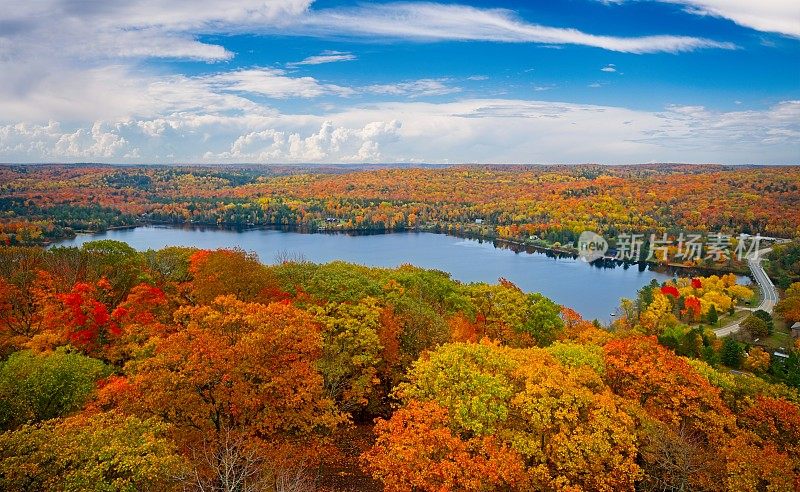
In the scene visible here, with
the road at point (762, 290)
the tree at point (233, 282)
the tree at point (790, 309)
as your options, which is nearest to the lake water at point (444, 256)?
the road at point (762, 290)

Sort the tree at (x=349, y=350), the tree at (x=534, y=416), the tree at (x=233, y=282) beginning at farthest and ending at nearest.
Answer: the tree at (x=233, y=282) → the tree at (x=349, y=350) → the tree at (x=534, y=416)

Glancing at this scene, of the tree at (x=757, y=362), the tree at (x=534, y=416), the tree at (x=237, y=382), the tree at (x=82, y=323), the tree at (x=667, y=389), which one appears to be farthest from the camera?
the tree at (x=757, y=362)

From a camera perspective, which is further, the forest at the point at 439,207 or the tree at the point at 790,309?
the forest at the point at 439,207

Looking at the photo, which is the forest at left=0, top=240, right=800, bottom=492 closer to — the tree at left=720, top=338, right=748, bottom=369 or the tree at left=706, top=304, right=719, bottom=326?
the tree at left=720, top=338, right=748, bottom=369

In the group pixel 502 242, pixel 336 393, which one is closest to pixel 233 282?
pixel 336 393

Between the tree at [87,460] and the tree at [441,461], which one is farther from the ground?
the tree at [87,460]

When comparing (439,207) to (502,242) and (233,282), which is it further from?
(233,282)

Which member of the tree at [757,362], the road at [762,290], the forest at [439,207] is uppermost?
the forest at [439,207]

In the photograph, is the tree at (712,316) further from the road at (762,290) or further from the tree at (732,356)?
the tree at (732,356)
